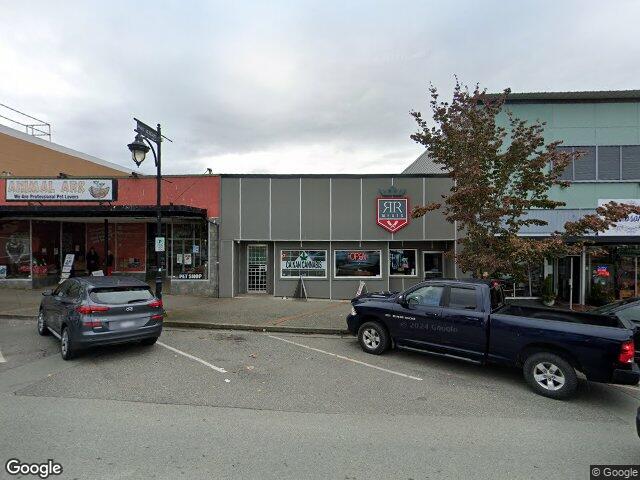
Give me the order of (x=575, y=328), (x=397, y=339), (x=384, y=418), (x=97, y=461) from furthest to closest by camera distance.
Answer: (x=397, y=339) < (x=575, y=328) < (x=384, y=418) < (x=97, y=461)

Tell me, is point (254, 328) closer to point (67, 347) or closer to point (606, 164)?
point (67, 347)

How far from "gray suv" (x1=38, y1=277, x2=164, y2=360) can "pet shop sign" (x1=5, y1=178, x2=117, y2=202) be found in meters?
7.86

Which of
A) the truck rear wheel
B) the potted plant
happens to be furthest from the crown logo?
the truck rear wheel

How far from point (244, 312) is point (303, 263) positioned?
4.02 metres

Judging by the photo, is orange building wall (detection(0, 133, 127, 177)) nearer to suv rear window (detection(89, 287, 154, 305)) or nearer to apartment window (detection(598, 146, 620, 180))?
suv rear window (detection(89, 287, 154, 305))

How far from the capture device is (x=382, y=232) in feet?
46.3

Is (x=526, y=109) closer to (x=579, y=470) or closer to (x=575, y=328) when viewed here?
(x=575, y=328)

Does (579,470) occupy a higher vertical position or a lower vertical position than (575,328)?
lower

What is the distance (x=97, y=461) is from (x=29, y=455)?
0.73 metres

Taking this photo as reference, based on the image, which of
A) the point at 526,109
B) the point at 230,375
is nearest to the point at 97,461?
the point at 230,375

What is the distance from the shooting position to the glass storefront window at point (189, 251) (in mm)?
14688
